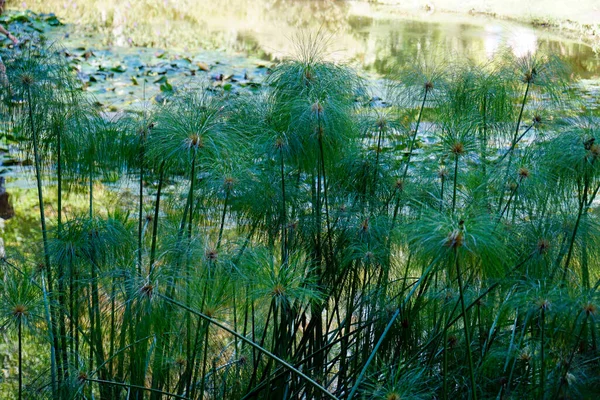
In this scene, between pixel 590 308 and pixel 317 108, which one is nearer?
pixel 590 308

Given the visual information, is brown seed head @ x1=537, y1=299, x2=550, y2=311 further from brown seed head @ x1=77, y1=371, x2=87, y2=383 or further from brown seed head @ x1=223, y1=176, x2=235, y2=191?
brown seed head @ x1=77, y1=371, x2=87, y2=383

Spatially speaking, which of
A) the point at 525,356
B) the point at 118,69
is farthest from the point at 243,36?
the point at 525,356

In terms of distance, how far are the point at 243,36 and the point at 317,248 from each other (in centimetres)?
809

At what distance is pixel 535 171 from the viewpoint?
2.32 m

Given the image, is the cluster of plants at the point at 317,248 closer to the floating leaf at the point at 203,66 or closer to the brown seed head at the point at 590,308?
the brown seed head at the point at 590,308

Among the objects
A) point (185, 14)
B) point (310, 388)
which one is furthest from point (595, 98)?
point (185, 14)

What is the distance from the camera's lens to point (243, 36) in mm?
10266

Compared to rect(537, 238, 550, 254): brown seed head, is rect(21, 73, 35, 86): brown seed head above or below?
above

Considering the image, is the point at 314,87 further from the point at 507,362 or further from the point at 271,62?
the point at 271,62

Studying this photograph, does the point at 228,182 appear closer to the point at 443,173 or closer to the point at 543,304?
the point at 443,173

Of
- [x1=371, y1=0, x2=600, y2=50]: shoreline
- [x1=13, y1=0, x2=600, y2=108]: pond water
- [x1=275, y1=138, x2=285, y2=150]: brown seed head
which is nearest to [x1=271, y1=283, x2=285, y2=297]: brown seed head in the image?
[x1=275, y1=138, x2=285, y2=150]: brown seed head

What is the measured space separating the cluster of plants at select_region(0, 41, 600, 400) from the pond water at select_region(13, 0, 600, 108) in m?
4.15

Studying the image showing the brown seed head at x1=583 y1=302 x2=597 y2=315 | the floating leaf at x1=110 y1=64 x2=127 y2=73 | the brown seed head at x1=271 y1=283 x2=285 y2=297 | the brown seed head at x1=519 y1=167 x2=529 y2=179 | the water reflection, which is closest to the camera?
the brown seed head at x1=583 y1=302 x2=597 y2=315

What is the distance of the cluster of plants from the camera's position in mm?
2086
